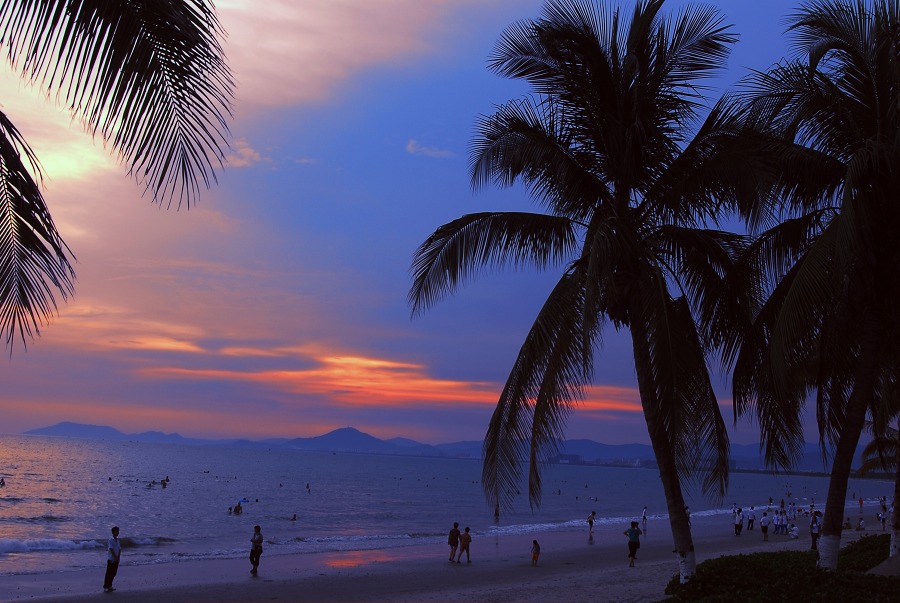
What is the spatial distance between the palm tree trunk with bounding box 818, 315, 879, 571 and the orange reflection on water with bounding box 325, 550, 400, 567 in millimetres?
21622

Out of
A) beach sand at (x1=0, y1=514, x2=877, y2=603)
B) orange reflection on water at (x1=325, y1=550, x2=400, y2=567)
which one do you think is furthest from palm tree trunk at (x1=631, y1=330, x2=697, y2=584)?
orange reflection on water at (x1=325, y1=550, x2=400, y2=567)

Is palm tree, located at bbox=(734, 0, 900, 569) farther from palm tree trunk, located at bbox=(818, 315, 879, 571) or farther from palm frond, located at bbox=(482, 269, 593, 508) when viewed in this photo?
palm frond, located at bbox=(482, 269, 593, 508)

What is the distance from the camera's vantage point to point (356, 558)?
1238 inches

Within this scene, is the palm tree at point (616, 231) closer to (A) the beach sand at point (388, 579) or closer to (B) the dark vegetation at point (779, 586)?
(B) the dark vegetation at point (779, 586)

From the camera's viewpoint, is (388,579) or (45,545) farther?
(45,545)

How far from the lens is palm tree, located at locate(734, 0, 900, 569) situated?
29.5ft

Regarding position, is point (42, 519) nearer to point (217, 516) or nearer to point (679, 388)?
point (217, 516)

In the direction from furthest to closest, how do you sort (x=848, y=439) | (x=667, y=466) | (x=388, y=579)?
(x=388, y=579), (x=848, y=439), (x=667, y=466)

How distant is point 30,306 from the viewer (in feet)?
15.8

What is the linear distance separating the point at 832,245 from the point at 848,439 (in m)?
2.47

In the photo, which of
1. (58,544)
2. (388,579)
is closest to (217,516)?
(58,544)

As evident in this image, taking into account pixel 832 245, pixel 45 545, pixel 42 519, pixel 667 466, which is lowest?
pixel 42 519

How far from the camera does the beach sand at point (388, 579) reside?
65.6 feet

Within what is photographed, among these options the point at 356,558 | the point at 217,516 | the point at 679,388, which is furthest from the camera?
the point at 217,516
